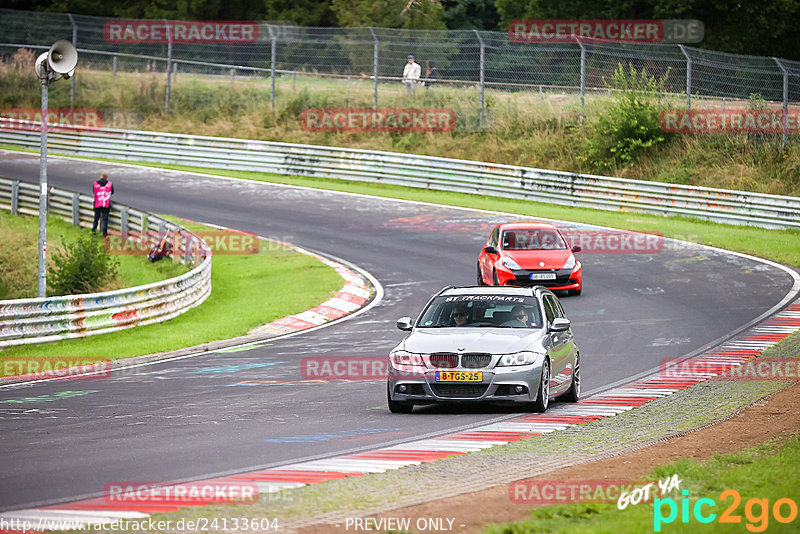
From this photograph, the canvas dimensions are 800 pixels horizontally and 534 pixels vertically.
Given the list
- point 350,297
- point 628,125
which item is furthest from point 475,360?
point 628,125

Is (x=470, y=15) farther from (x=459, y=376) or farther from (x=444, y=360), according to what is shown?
(x=459, y=376)

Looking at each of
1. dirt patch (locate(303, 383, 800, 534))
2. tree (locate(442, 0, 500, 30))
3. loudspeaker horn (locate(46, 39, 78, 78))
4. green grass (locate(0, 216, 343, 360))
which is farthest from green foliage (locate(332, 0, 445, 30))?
dirt patch (locate(303, 383, 800, 534))

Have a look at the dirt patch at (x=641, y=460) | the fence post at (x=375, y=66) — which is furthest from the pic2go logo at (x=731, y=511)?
the fence post at (x=375, y=66)

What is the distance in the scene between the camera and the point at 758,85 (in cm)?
3478

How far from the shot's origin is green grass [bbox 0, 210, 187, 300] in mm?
26234

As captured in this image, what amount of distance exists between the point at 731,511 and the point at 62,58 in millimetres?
14662

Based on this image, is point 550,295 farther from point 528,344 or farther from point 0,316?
point 0,316

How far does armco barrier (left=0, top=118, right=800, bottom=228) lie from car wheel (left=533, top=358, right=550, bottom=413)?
20844 millimetres

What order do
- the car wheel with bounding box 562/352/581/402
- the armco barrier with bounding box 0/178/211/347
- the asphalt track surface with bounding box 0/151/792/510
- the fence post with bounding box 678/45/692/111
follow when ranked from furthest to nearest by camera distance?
the fence post with bounding box 678/45/692/111 → the armco barrier with bounding box 0/178/211/347 → the car wheel with bounding box 562/352/581/402 → the asphalt track surface with bounding box 0/151/792/510

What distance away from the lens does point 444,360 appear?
12.4 m

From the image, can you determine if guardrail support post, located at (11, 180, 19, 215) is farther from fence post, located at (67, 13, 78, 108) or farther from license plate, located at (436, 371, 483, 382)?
license plate, located at (436, 371, 483, 382)

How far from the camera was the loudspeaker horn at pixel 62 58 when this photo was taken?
18.3 meters

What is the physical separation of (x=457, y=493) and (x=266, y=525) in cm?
162

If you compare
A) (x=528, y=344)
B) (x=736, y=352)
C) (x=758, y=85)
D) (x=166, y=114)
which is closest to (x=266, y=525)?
(x=528, y=344)
